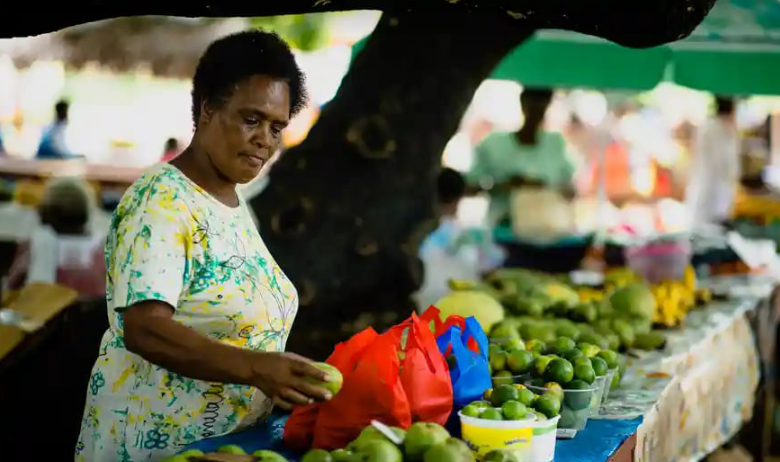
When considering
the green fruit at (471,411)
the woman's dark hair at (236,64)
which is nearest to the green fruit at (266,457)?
the green fruit at (471,411)

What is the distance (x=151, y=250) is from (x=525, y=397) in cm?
111

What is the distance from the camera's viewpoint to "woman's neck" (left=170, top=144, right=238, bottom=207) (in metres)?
2.71

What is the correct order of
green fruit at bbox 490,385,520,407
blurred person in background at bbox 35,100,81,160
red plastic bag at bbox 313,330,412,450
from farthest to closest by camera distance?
blurred person in background at bbox 35,100,81,160
green fruit at bbox 490,385,520,407
red plastic bag at bbox 313,330,412,450

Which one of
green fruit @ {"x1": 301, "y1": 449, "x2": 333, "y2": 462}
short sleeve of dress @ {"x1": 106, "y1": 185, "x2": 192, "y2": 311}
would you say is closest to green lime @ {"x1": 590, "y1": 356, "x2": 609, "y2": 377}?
green fruit @ {"x1": 301, "y1": 449, "x2": 333, "y2": 462}

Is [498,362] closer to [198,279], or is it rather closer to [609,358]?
Answer: [609,358]

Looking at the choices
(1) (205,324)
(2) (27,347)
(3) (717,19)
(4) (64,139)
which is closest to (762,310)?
(3) (717,19)

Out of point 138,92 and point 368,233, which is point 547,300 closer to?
point 368,233

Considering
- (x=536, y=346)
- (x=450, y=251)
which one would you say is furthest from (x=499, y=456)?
(x=450, y=251)

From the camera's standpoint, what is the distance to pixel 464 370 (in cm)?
296

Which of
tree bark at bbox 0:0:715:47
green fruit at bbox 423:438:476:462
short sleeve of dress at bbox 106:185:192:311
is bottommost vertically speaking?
green fruit at bbox 423:438:476:462

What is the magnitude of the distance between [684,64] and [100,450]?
6699 millimetres

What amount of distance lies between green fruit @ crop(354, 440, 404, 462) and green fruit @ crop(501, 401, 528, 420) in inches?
16.9

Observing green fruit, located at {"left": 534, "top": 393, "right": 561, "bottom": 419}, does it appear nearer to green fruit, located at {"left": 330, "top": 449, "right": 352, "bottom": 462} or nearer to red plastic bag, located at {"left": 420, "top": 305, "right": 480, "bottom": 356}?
red plastic bag, located at {"left": 420, "top": 305, "right": 480, "bottom": 356}

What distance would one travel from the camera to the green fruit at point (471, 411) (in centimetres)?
268
